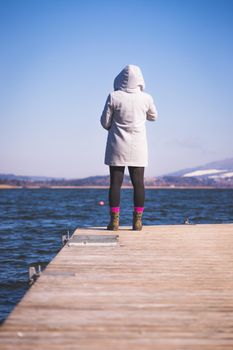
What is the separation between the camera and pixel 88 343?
2262 millimetres

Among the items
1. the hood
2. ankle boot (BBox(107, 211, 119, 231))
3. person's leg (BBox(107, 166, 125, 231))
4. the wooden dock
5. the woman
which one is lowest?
the wooden dock

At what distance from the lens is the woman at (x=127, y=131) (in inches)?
249

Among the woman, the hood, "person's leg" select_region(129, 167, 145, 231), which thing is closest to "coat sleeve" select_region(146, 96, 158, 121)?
the woman

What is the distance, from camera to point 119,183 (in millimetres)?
6449

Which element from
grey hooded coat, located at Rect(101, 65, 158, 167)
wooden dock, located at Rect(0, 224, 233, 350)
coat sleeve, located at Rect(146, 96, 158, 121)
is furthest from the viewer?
coat sleeve, located at Rect(146, 96, 158, 121)

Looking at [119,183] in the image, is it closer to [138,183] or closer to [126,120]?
[138,183]

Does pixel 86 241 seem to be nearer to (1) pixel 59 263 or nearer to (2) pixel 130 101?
(1) pixel 59 263

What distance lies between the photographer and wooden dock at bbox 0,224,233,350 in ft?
7.59

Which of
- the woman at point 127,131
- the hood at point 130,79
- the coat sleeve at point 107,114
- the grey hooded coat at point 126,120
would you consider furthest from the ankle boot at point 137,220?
the hood at point 130,79

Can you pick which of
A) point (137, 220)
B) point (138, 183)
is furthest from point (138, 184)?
point (137, 220)

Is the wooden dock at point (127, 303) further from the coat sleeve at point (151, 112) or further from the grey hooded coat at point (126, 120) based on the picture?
the coat sleeve at point (151, 112)

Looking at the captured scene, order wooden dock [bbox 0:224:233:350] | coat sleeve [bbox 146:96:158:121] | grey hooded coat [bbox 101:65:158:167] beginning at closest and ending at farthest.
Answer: wooden dock [bbox 0:224:233:350] → grey hooded coat [bbox 101:65:158:167] → coat sleeve [bbox 146:96:158:121]

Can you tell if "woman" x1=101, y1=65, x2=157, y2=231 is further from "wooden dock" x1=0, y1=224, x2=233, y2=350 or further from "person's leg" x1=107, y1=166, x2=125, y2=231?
"wooden dock" x1=0, y1=224, x2=233, y2=350

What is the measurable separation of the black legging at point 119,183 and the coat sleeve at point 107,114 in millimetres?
661
